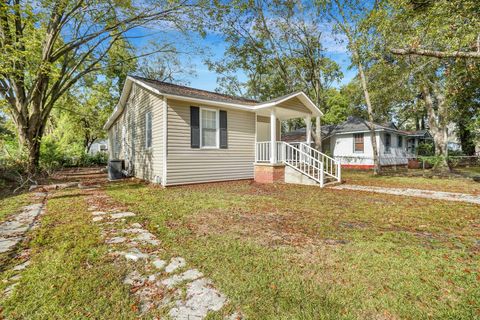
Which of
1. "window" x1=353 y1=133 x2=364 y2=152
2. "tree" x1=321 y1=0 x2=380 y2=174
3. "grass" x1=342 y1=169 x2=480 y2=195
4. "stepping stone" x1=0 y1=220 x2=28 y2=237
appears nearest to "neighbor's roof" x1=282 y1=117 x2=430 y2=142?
"window" x1=353 y1=133 x2=364 y2=152

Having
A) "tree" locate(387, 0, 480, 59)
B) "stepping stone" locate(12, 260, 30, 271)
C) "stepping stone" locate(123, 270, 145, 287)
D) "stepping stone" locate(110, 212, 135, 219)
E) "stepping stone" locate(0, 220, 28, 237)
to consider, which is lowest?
"stepping stone" locate(123, 270, 145, 287)

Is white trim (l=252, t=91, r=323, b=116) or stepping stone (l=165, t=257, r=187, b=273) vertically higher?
white trim (l=252, t=91, r=323, b=116)

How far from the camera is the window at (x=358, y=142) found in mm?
17812

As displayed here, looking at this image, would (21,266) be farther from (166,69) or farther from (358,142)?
(166,69)

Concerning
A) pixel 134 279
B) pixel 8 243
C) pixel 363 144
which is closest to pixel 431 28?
pixel 134 279

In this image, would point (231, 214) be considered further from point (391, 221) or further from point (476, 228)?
point (476, 228)

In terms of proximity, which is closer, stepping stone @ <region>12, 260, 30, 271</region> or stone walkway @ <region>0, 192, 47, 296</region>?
stone walkway @ <region>0, 192, 47, 296</region>

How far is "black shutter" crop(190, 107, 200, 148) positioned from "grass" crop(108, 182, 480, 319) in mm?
3538

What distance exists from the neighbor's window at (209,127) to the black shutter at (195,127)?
180mm

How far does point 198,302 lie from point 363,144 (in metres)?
18.8

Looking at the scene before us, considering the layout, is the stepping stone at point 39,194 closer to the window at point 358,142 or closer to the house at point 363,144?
the house at point 363,144

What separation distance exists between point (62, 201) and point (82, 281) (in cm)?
464

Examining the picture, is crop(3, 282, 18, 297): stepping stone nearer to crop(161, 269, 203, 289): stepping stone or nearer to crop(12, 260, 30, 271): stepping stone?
crop(12, 260, 30, 271): stepping stone

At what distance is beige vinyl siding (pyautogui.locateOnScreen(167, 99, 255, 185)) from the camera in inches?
314
